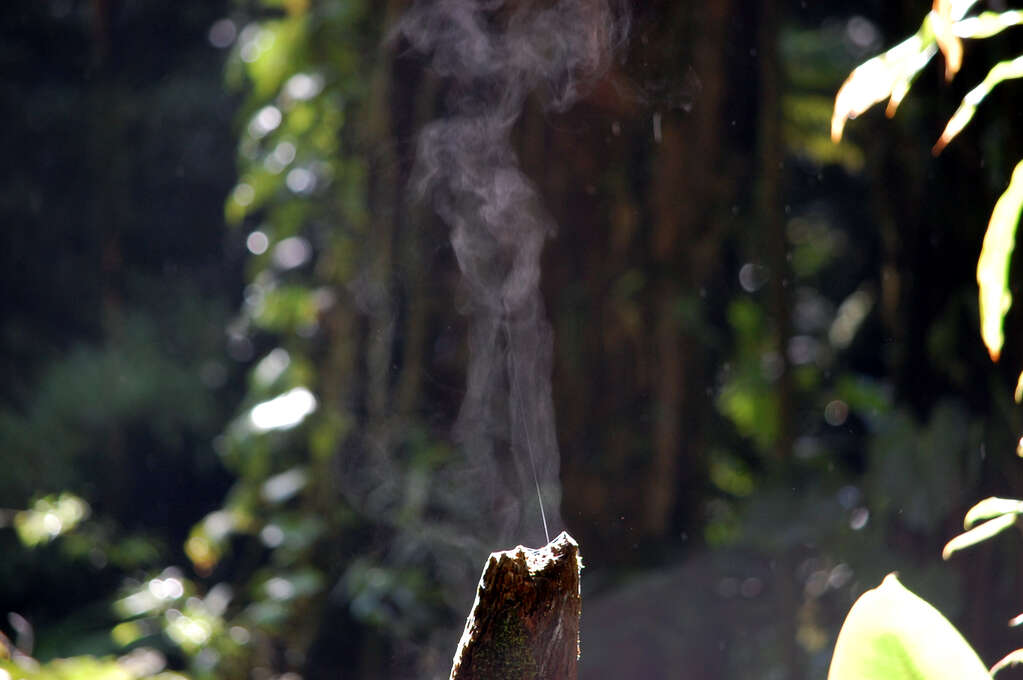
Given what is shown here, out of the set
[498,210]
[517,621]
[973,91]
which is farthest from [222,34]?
[517,621]

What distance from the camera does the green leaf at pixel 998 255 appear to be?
932 mm

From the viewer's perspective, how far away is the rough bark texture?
2.76 feet

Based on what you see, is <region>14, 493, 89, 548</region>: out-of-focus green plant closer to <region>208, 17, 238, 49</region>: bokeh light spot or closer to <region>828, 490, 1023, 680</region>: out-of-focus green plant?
<region>828, 490, 1023, 680</region>: out-of-focus green plant

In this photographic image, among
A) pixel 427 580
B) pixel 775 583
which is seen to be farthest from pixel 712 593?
pixel 427 580

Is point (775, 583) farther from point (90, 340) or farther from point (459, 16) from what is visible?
point (90, 340)

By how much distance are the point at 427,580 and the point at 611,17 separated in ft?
5.45

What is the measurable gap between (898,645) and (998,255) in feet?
1.27

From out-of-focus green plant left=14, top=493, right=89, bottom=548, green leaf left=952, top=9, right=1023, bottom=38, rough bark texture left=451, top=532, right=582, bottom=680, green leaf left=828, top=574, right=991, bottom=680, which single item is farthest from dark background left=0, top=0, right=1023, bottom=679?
rough bark texture left=451, top=532, right=582, bottom=680

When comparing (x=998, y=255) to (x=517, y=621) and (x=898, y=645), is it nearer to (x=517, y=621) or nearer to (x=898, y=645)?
(x=898, y=645)

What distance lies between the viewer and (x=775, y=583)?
289cm

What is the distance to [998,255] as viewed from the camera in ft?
3.14

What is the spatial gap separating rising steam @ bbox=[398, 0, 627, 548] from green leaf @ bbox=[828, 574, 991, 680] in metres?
2.06

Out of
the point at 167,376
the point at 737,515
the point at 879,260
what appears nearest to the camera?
the point at 879,260

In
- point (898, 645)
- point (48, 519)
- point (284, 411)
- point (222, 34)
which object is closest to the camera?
point (898, 645)
